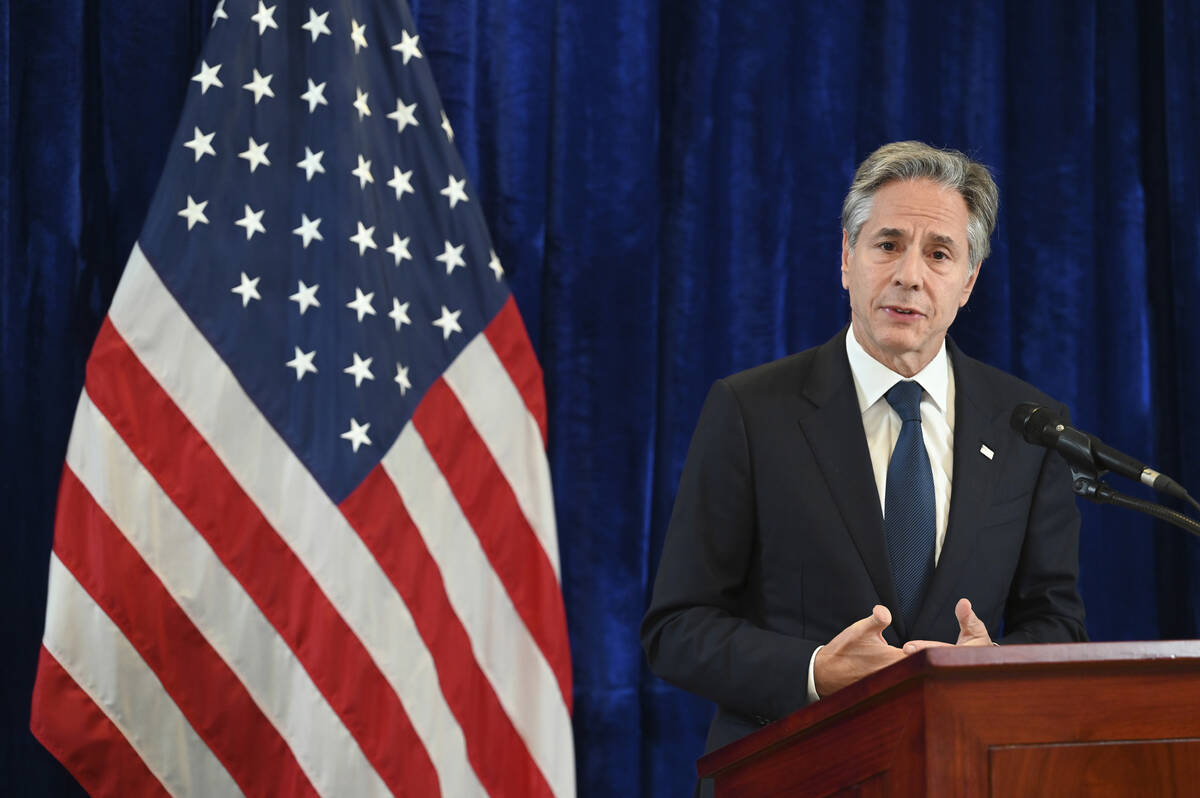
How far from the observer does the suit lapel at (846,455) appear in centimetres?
188

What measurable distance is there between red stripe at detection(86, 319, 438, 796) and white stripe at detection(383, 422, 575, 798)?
0.23 metres

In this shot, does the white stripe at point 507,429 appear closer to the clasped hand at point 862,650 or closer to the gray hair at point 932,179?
the gray hair at point 932,179

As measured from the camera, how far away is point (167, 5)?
3090mm

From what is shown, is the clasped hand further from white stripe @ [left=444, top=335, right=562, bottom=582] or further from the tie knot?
white stripe @ [left=444, top=335, right=562, bottom=582]

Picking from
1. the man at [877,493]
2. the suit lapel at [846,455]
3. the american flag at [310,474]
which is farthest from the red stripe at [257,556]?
the suit lapel at [846,455]

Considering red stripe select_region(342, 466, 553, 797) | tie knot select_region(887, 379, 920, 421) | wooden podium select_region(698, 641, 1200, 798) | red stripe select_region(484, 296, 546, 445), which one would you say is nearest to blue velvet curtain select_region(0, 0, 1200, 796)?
red stripe select_region(484, 296, 546, 445)

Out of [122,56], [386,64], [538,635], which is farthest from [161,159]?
[538,635]

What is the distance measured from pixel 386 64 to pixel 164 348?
2.67 ft

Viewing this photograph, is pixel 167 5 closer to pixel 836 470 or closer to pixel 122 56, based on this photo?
pixel 122 56

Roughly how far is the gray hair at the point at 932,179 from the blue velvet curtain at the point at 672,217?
1192 mm

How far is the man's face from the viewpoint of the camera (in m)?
2.07

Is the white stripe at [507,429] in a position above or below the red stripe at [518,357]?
below

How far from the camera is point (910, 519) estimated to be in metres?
1.94

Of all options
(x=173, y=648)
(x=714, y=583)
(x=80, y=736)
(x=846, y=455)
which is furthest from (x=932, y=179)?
(x=80, y=736)
